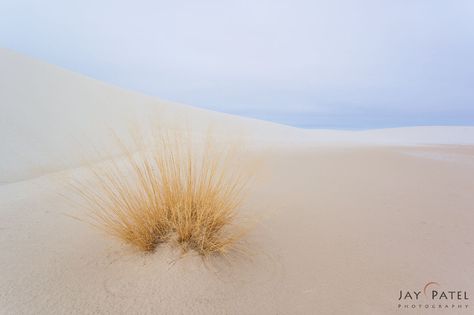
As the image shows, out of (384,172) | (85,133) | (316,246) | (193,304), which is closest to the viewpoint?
(193,304)

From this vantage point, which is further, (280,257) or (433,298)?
(280,257)

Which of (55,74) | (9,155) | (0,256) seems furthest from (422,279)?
(55,74)

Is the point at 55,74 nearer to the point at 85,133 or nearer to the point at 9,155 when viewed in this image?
the point at 85,133

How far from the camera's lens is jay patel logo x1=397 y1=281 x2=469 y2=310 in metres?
1.60

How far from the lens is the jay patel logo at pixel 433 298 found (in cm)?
160

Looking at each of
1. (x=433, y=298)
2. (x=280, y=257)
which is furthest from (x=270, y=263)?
(x=433, y=298)

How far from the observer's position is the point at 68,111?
30.2ft

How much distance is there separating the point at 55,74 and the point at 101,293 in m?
13.4

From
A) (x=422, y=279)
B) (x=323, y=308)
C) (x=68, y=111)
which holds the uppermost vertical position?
(x=68, y=111)

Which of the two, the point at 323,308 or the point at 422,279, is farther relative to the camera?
the point at 422,279

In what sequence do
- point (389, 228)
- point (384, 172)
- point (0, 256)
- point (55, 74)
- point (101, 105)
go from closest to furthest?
point (0, 256) < point (389, 228) < point (384, 172) < point (101, 105) < point (55, 74)

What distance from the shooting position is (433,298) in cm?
166

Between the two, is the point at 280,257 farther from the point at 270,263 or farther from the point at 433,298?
the point at 433,298

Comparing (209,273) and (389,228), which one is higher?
(389,228)
